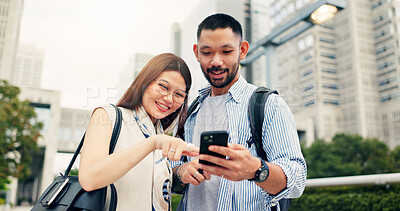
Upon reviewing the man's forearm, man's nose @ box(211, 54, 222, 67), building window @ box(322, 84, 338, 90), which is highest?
building window @ box(322, 84, 338, 90)

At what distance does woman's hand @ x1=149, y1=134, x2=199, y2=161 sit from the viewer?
145 centimetres

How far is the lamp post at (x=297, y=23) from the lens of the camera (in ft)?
16.6

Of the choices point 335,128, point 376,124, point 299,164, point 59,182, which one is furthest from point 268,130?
point 376,124

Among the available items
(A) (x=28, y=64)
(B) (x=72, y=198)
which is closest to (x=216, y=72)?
(B) (x=72, y=198)

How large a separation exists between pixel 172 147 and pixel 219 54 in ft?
2.43

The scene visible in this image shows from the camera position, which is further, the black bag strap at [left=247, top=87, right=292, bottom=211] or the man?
the black bag strap at [left=247, top=87, right=292, bottom=211]

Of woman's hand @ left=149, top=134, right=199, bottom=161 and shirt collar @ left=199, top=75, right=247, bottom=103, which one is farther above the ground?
shirt collar @ left=199, top=75, right=247, bottom=103

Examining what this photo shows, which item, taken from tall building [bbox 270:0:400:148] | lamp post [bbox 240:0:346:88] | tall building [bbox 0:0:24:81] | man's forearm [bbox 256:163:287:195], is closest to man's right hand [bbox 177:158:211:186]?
man's forearm [bbox 256:163:287:195]

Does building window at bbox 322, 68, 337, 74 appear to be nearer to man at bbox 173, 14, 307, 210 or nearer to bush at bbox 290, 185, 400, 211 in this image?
bush at bbox 290, 185, 400, 211

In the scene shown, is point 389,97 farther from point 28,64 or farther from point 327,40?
point 28,64

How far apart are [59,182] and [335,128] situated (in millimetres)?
81450

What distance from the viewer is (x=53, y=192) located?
1552mm

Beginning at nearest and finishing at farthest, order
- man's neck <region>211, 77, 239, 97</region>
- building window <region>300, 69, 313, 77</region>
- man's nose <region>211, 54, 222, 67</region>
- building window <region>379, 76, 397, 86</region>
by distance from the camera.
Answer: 1. man's nose <region>211, 54, 222, 67</region>
2. man's neck <region>211, 77, 239, 97</region>
3. building window <region>379, 76, 397, 86</region>
4. building window <region>300, 69, 313, 77</region>

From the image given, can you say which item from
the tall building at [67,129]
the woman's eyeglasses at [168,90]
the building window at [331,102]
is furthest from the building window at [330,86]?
the woman's eyeglasses at [168,90]
